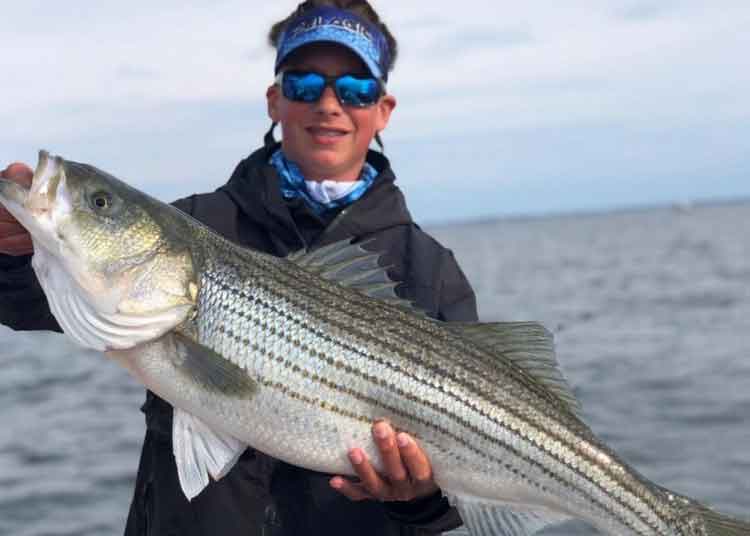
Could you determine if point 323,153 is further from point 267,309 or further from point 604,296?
point 604,296

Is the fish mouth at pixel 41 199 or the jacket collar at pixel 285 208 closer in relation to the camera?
the fish mouth at pixel 41 199

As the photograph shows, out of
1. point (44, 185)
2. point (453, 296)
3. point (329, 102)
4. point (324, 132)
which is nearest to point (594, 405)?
point (453, 296)

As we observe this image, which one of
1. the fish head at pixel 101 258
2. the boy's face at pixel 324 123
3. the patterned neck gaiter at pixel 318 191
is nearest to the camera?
the fish head at pixel 101 258

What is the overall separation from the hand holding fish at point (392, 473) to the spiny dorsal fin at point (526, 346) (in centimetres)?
67

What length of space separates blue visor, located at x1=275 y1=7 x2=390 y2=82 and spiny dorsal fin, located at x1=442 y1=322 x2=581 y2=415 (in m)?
1.65

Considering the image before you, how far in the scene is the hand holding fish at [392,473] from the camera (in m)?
4.41

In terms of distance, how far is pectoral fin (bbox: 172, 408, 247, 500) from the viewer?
4383mm

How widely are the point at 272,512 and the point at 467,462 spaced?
3.43ft

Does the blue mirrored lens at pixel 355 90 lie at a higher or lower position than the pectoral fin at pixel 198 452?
higher

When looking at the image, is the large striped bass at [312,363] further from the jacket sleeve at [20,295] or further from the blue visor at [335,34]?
the blue visor at [335,34]

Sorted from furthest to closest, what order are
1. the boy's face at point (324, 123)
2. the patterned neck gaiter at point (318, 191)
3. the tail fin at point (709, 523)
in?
the patterned neck gaiter at point (318, 191)
the boy's face at point (324, 123)
the tail fin at point (709, 523)

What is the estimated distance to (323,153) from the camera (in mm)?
5359

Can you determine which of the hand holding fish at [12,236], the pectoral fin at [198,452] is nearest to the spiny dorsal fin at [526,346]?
the pectoral fin at [198,452]

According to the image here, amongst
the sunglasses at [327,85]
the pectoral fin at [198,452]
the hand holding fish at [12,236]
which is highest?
the sunglasses at [327,85]
